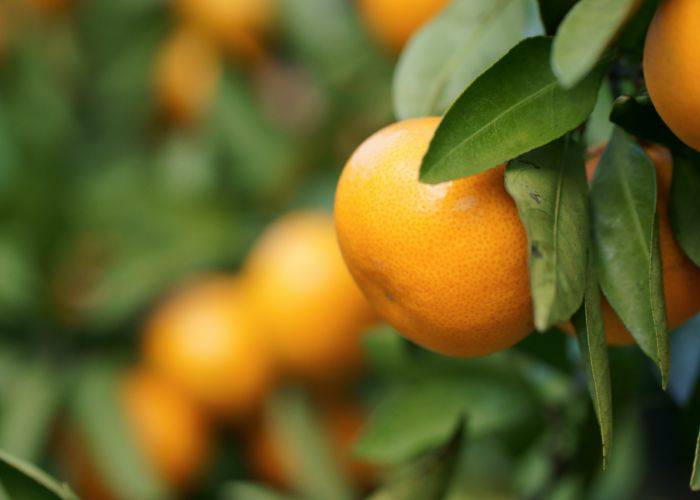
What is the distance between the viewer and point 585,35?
432 mm

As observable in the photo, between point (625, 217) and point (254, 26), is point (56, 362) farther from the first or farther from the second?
point (625, 217)

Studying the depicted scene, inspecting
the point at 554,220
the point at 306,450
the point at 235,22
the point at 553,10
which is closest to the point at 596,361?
the point at 554,220

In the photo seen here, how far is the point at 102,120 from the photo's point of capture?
5.03 feet

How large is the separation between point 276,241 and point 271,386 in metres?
0.21

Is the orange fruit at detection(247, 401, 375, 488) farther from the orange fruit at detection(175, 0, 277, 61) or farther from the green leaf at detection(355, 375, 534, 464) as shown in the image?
the orange fruit at detection(175, 0, 277, 61)

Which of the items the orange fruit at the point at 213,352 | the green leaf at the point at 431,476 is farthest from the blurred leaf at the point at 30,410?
the green leaf at the point at 431,476

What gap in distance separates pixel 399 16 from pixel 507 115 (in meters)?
0.60

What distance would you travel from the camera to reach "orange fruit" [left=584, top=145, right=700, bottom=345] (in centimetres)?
58

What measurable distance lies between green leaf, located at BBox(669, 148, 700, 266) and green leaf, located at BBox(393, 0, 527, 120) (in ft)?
0.57

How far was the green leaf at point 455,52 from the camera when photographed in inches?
27.5

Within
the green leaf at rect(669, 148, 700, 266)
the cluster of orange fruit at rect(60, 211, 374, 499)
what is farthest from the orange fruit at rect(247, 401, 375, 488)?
the green leaf at rect(669, 148, 700, 266)

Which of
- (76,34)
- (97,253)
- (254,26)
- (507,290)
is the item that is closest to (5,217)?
(97,253)

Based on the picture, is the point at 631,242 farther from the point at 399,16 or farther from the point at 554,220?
the point at 399,16

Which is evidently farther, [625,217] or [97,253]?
[97,253]
